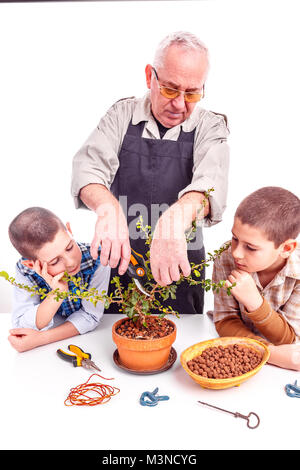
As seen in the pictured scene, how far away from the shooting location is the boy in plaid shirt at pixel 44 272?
1.58m

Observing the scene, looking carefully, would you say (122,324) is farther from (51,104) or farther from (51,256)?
(51,104)

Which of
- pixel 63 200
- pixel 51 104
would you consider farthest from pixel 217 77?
pixel 63 200

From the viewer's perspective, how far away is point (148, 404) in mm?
1194

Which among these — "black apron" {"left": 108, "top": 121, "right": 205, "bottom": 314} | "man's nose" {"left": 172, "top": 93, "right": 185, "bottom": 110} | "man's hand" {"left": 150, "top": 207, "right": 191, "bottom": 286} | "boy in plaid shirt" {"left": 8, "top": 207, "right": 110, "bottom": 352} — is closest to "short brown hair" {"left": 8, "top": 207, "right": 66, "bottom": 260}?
"boy in plaid shirt" {"left": 8, "top": 207, "right": 110, "bottom": 352}

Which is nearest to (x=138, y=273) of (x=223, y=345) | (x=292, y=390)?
(x=223, y=345)

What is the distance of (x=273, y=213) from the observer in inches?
59.0

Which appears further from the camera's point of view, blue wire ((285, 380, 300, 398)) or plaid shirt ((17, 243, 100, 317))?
plaid shirt ((17, 243, 100, 317))

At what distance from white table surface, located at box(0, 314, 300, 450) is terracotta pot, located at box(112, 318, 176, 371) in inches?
1.4

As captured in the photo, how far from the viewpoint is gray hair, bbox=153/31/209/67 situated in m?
1.56

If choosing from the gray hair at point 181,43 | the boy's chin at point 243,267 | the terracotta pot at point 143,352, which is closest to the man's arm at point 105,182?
the terracotta pot at point 143,352

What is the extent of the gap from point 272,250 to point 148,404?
2.17 ft

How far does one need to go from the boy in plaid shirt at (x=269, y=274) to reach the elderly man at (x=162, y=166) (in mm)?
144

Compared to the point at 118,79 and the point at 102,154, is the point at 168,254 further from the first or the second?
the point at 118,79

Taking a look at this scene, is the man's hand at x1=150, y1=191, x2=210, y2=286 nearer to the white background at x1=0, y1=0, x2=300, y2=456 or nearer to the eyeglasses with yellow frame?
the eyeglasses with yellow frame
